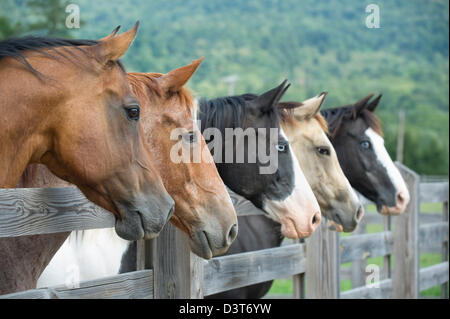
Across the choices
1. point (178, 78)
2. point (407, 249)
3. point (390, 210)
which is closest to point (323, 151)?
point (390, 210)

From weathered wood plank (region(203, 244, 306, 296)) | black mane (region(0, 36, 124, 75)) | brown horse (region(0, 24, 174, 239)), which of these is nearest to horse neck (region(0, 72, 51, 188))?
brown horse (region(0, 24, 174, 239))

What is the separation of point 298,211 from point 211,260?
696 millimetres

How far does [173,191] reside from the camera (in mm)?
2441

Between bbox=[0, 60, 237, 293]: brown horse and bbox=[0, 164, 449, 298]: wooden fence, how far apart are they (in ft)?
1.05

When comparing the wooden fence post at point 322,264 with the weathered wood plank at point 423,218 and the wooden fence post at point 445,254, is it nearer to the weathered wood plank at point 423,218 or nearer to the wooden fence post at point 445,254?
the wooden fence post at point 445,254

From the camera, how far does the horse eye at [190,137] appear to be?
8.09ft

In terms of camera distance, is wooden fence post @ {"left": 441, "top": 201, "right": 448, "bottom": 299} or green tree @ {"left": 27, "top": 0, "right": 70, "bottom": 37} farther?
green tree @ {"left": 27, "top": 0, "right": 70, "bottom": 37}

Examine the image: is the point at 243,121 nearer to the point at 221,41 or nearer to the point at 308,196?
the point at 308,196

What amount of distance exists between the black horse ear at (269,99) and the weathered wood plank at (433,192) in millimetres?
4557

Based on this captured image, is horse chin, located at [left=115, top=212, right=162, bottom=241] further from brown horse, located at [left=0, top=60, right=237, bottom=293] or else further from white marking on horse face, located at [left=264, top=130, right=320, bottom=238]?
white marking on horse face, located at [left=264, top=130, right=320, bottom=238]

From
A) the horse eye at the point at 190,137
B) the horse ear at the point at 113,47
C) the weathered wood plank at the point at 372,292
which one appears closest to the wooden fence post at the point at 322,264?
the weathered wood plank at the point at 372,292

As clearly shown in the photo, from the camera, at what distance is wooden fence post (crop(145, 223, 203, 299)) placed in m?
2.67

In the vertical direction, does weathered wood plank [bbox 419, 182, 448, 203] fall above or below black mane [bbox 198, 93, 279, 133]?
below
